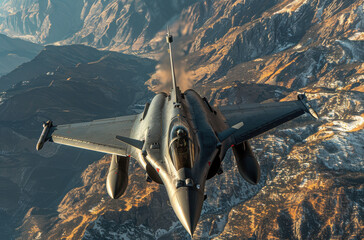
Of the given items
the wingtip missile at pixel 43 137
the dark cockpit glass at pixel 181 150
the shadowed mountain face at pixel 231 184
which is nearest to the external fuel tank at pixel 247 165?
the dark cockpit glass at pixel 181 150

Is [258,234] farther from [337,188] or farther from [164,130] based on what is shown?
[164,130]

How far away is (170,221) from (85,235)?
37.6m

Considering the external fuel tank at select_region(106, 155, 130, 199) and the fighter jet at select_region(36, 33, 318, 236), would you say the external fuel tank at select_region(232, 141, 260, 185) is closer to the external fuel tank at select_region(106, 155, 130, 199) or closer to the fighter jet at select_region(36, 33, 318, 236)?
the fighter jet at select_region(36, 33, 318, 236)

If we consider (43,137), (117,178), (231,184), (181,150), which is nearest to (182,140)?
(181,150)

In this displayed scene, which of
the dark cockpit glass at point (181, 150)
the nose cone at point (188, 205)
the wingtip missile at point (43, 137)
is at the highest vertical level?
the wingtip missile at point (43, 137)

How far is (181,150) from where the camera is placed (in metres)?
12.3

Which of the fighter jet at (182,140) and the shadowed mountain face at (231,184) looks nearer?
the fighter jet at (182,140)

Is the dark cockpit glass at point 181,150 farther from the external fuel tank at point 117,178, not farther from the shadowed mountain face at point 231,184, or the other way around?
the shadowed mountain face at point 231,184

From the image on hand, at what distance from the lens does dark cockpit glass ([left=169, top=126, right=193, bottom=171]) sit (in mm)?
12102

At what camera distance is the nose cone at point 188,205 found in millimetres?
10336

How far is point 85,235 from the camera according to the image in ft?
287

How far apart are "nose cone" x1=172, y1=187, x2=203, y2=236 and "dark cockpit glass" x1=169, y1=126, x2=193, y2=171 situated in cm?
149

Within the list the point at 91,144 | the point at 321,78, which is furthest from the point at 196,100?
the point at 321,78

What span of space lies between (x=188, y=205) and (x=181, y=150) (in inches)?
121
